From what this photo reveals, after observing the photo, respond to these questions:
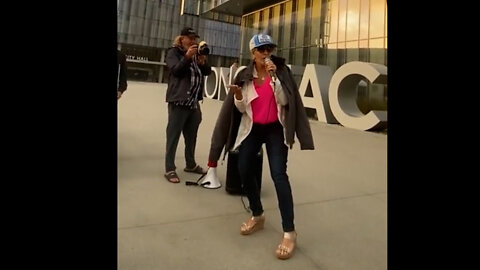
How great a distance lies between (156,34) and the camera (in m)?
51.5

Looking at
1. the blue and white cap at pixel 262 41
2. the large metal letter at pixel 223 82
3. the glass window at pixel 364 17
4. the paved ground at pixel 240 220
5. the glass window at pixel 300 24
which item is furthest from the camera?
the glass window at pixel 300 24

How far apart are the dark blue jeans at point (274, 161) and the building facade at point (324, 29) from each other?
1308cm

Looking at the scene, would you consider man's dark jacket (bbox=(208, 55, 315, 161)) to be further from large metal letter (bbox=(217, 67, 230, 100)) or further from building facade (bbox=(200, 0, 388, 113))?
large metal letter (bbox=(217, 67, 230, 100))

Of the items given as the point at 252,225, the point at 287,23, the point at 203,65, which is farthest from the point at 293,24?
the point at 252,225

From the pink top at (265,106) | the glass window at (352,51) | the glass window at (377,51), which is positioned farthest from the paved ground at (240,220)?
the glass window at (352,51)

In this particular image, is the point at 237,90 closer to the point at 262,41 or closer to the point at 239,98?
the point at 239,98

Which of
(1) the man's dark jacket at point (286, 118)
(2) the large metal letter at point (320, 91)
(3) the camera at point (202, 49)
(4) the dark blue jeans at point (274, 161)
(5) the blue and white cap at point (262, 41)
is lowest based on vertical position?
(4) the dark blue jeans at point (274, 161)

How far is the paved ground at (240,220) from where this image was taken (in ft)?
8.43

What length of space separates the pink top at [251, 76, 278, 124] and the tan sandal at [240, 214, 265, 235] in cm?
91

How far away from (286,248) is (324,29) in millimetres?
18742

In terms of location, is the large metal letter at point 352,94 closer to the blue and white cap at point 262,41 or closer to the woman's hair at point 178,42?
the woman's hair at point 178,42
